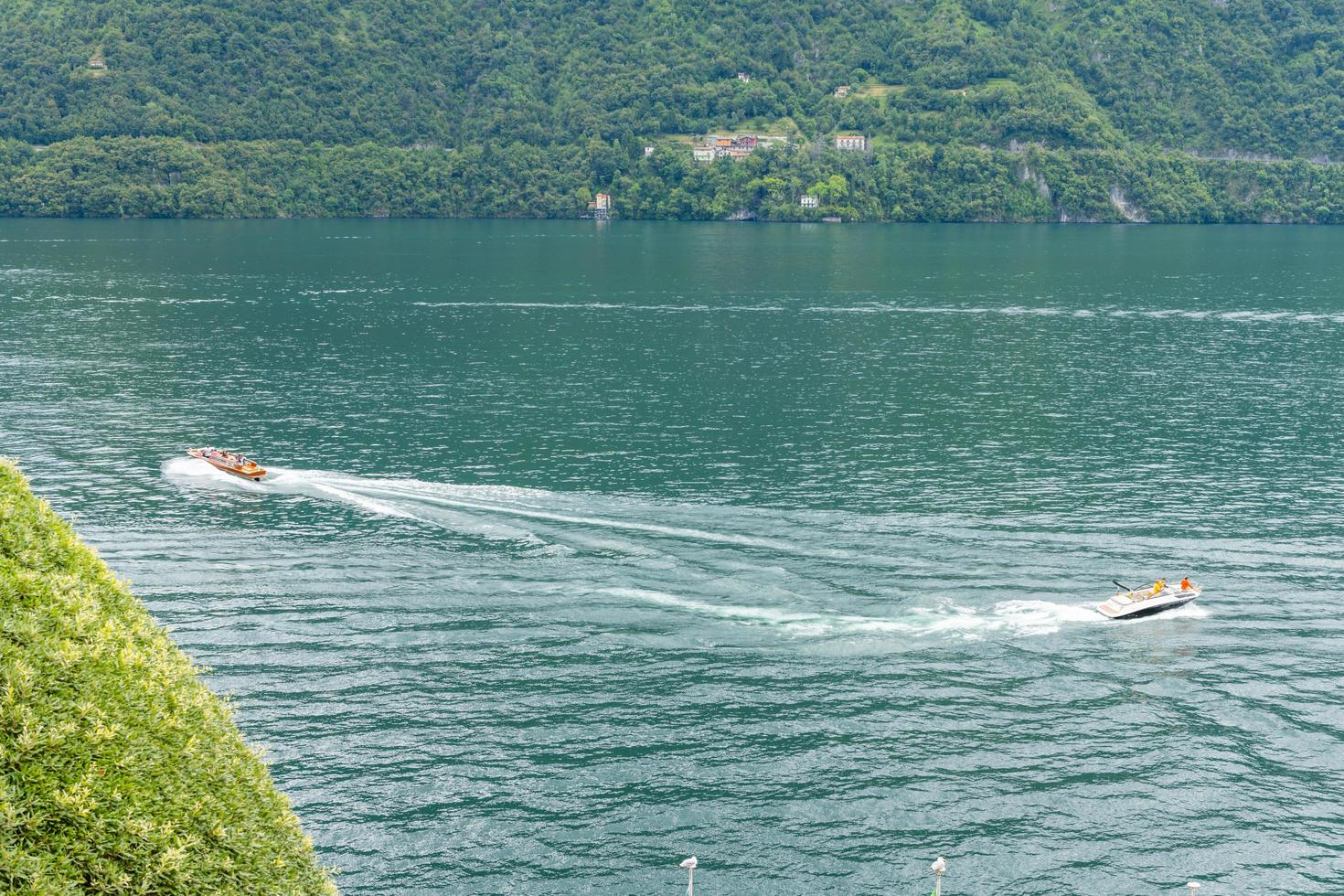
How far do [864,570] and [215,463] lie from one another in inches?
2030

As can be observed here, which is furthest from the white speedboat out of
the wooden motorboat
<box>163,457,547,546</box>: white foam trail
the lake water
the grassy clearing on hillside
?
the wooden motorboat

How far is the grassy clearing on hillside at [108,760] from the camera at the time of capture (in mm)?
24188

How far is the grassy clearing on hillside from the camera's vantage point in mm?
24188

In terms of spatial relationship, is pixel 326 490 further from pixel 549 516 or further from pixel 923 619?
pixel 923 619

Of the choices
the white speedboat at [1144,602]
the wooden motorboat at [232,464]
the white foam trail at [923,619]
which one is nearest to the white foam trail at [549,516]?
the wooden motorboat at [232,464]

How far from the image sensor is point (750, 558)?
78.7 metres

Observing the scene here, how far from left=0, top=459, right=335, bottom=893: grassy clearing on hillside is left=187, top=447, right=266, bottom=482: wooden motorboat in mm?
63987

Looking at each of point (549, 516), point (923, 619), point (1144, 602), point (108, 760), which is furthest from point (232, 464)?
point (108, 760)

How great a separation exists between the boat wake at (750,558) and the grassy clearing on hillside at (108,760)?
40.7 metres

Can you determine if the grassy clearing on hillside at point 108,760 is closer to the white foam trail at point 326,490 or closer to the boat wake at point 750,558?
the boat wake at point 750,558

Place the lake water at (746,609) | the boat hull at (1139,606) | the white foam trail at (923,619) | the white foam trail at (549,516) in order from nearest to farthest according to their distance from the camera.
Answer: the lake water at (746,609) < the white foam trail at (923,619) < the boat hull at (1139,606) < the white foam trail at (549,516)

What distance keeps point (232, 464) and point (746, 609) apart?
46110 millimetres

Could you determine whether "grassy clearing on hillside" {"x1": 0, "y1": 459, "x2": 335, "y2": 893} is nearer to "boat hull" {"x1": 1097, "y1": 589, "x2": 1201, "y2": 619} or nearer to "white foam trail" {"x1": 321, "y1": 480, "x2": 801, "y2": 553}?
"white foam trail" {"x1": 321, "y1": 480, "x2": 801, "y2": 553}

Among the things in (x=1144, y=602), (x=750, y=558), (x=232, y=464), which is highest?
(x=232, y=464)
